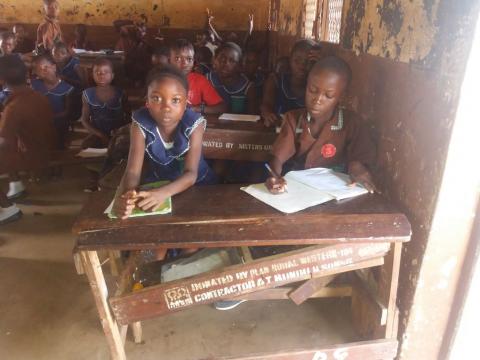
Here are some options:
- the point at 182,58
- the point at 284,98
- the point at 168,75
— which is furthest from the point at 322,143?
the point at 182,58

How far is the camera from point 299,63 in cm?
274

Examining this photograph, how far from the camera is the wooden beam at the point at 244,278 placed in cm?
139

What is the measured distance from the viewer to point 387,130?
1.74m

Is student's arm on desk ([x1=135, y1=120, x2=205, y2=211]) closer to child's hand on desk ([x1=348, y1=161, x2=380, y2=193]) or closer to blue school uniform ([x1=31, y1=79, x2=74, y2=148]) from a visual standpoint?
child's hand on desk ([x1=348, y1=161, x2=380, y2=193])

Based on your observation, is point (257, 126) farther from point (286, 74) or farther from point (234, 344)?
point (234, 344)

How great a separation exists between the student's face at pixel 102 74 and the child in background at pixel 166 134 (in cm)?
204

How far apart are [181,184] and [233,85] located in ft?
5.66

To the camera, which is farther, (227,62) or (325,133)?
(227,62)

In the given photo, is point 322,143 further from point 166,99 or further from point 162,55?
point 162,55

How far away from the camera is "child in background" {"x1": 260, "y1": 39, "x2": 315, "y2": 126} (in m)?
2.73

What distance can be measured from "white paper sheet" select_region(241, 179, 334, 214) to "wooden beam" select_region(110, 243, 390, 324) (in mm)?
160

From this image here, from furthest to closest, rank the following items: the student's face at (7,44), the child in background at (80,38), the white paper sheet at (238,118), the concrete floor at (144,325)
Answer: the child in background at (80,38), the student's face at (7,44), the white paper sheet at (238,118), the concrete floor at (144,325)

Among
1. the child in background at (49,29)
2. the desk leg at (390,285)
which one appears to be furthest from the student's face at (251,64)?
the child in background at (49,29)

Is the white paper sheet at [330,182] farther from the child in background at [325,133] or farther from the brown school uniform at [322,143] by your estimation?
the brown school uniform at [322,143]
